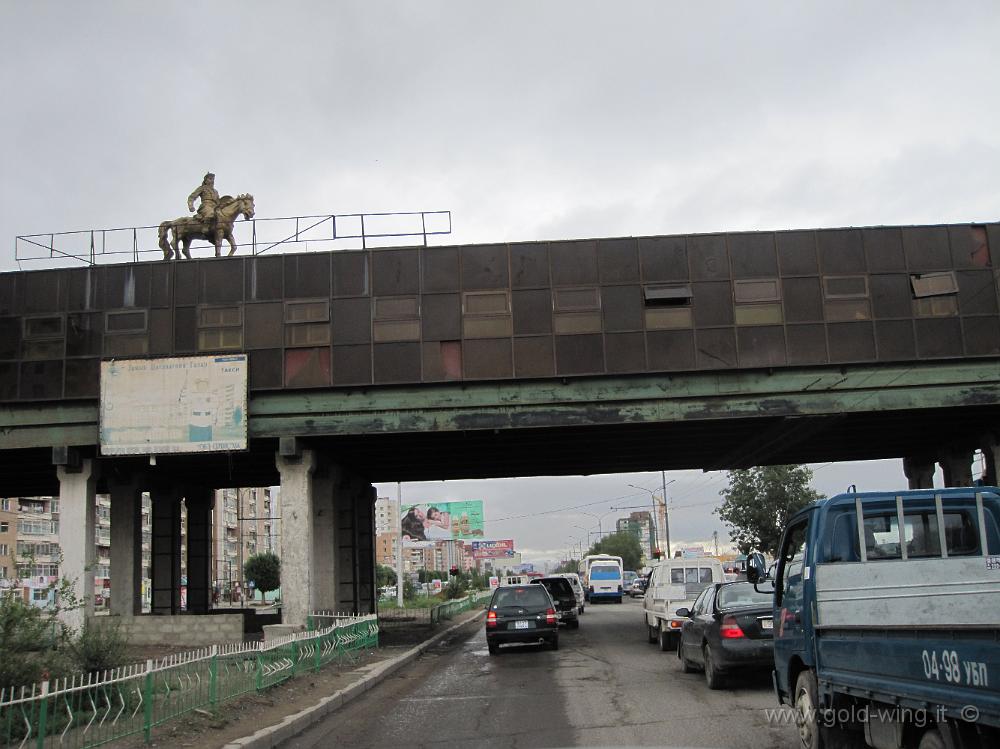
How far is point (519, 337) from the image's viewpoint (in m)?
25.2

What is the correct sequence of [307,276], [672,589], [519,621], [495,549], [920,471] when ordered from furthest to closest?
1. [495,549]
2. [920,471]
3. [307,276]
4. [519,621]
5. [672,589]

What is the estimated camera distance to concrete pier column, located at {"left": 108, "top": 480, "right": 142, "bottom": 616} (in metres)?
30.1

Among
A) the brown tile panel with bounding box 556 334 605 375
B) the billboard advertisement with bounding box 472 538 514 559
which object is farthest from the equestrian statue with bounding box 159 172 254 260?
the billboard advertisement with bounding box 472 538 514 559

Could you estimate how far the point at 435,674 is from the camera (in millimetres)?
19203

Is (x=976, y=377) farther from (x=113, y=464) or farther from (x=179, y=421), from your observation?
(x=113, y=464)

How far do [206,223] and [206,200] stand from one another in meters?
0.83

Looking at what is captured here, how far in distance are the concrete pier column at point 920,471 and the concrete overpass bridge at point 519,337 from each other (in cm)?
844

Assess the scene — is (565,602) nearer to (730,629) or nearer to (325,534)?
(325,534)

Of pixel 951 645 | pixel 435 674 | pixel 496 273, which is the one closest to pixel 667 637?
pixel 435 674

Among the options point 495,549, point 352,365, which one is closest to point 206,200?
point 352,365

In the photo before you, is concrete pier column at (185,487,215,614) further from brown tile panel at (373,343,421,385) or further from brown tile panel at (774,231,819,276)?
brown tile panel at (774,231,819,276)

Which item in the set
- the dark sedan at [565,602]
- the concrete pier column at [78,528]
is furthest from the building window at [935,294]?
the concrete pier column at [78,528]

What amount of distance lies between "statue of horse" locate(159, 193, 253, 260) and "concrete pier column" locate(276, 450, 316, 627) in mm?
6655

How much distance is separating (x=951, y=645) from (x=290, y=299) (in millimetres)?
22235
